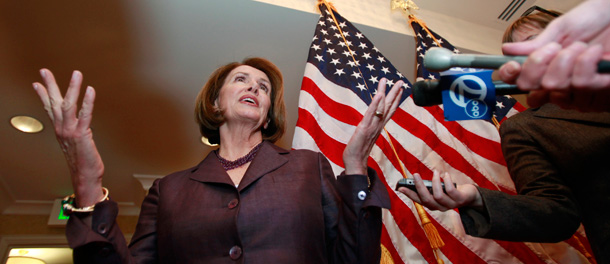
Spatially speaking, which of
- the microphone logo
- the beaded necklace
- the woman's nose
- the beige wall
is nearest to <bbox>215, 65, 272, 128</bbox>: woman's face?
the woman's nose

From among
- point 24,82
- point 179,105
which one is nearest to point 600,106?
point 179,105

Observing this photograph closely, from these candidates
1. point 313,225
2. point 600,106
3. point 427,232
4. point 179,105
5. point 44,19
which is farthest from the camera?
point 179,105

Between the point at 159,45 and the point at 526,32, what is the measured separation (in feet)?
6.66

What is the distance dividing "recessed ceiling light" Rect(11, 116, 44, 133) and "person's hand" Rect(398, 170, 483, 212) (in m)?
3.30

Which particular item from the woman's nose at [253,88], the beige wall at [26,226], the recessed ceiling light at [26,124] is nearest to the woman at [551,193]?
the woman's nose at [253,88]

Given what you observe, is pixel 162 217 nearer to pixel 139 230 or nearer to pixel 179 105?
pixel 139 230

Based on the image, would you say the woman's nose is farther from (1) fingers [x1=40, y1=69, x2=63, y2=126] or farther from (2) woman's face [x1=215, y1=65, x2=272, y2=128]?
(1) fingers [x1=40, y1=69, x2=63, y2=126]

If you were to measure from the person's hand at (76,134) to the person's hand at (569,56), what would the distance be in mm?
884

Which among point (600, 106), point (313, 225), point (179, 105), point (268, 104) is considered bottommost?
point (179, 105)

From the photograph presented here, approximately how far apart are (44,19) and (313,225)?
2.09 metres

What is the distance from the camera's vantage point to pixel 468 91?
87 cm

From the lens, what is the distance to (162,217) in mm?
1296

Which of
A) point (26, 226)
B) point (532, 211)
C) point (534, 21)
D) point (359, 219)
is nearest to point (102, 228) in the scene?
point (359, 219)

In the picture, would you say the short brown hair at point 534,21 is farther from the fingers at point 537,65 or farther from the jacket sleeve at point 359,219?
the fingers at point 537,65
